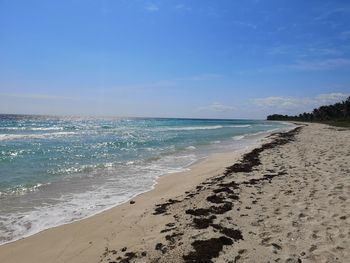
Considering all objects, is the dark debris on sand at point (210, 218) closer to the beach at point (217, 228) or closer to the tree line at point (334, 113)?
the beach at point (217, 228)

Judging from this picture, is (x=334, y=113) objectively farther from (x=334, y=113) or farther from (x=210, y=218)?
(x=210, y=218)

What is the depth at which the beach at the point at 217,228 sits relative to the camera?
5.29 metres

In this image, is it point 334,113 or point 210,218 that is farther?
point 334,113

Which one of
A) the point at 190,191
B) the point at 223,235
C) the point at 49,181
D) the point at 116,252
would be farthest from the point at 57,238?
the point at 49,181

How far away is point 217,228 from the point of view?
6344 mm

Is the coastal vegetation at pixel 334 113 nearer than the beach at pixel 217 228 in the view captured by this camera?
No

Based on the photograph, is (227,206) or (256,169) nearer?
(227,206)

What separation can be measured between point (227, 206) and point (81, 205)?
3.71 metres

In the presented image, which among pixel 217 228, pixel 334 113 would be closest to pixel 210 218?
pixel 217 228

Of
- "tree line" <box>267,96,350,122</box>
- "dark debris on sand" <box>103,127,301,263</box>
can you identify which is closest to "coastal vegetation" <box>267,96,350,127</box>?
"tree line" <box>267,96,350,122</box>

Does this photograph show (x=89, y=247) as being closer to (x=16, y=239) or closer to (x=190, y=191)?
(x=16, y=239)

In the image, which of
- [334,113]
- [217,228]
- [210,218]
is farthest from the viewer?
[334,113]

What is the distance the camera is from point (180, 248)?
5512 mm

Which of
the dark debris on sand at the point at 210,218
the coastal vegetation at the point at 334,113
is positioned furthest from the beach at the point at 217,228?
the coastal vegetation at the point at 334,113
